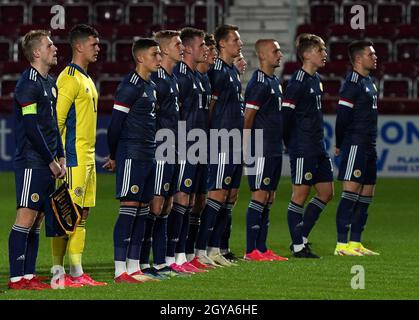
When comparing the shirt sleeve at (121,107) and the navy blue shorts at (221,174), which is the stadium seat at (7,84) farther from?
the shirt sleeve at (121,107)

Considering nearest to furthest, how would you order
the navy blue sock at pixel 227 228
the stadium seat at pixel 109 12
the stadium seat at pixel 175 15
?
1. the navy blue sock at pixel 227 228
2. the stadium seat at pixel 175 15
3. the stadium seat at pixel 109 12

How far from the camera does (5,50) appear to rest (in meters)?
26.4

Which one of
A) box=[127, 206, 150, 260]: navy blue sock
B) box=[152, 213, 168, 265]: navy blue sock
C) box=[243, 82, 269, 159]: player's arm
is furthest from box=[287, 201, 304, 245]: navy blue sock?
box=[127, 206, 150, 260]: navy blue sock

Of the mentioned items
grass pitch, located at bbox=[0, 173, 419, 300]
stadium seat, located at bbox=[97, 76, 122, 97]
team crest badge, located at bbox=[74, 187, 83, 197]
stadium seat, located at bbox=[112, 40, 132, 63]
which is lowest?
grass pitch, located at bbox=[0, 173, 419, 300]

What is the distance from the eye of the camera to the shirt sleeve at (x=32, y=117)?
934cm

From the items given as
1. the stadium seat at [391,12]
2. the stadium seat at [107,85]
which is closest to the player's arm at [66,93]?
the stadium seat at [107,85]

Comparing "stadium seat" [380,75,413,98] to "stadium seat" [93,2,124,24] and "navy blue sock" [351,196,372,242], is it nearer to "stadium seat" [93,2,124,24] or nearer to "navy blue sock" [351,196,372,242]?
"stadium seat" [93,2,124,24]

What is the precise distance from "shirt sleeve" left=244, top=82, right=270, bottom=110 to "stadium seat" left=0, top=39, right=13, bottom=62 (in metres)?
14.8

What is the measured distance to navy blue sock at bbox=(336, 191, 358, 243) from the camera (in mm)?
12977

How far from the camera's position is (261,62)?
12500 mm

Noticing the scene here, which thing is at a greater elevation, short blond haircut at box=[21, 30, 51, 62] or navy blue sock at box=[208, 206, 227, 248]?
short blond haircut at box=[21, 30, 51, 62]

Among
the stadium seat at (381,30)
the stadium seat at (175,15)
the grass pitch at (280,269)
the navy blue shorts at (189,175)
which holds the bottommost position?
the grass pitch at (280,269)

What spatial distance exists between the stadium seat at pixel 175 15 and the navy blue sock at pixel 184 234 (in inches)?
590

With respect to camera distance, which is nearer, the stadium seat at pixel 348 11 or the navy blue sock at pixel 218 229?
the navy blue sock at pixel 218 229
